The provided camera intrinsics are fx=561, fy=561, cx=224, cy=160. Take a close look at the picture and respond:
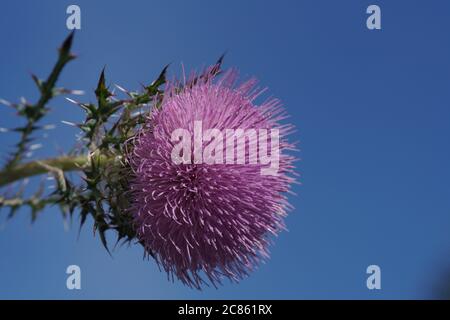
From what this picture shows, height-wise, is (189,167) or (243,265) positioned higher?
(189,167)

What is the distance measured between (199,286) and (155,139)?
1225mm

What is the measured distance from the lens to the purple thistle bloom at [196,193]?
13.6ft

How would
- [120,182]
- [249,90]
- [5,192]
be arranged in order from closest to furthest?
[5,192] → [120,182] → [249,90]

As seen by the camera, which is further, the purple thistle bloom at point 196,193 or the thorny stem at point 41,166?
the purple thistle bloom at point 196,193

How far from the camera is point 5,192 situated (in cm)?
342

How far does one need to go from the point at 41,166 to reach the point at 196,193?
1.11 meters

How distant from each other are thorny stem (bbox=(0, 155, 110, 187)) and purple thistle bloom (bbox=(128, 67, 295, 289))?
37cm

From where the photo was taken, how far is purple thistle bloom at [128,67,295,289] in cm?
414

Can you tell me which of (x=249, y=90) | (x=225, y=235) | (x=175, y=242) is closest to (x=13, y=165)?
(x=175, y=242)

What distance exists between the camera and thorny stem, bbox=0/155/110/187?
3.46 metres

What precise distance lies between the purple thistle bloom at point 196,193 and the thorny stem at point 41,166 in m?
0.37

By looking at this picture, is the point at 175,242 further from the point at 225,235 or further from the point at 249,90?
the point at 249,90

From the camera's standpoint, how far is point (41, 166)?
12.2 ft

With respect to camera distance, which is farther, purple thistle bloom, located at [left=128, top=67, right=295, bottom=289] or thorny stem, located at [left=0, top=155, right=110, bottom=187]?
purple thistle bloom, located at [left=128, top=67, right=295, bottom=289]
